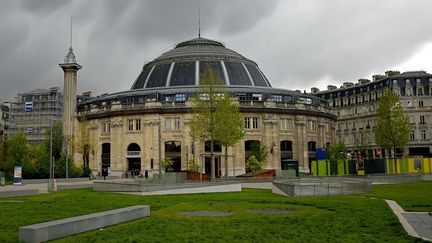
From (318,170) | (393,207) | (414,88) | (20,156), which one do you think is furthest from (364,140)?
(393,207)

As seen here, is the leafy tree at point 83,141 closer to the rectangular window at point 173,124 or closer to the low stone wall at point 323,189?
the rectangular window at point 173,124

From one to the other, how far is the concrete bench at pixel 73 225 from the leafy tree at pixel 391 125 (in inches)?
2128

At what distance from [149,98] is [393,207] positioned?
212 ft

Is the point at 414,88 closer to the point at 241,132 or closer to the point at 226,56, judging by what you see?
the point at 226,56

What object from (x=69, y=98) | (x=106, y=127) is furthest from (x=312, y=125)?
(x=69, y=98)

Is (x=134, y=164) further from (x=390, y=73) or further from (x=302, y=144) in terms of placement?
(x=390, y=73)

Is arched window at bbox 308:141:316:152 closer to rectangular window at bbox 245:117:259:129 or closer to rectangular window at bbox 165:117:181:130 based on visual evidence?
rectangular window at bbox 245:117:259:129

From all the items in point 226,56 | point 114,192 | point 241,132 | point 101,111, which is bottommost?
point 114,192

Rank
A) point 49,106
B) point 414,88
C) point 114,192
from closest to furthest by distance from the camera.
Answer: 1. point 114,192
2. point 414,88
3. point 49,106

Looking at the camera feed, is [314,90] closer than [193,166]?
No

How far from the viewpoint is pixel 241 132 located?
59.3 m

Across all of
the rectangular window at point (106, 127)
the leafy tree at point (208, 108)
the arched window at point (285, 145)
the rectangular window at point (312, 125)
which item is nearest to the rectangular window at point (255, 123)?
the arched window at point (285, 145)

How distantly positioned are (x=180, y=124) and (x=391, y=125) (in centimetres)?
3570

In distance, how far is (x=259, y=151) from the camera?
7900 cm
